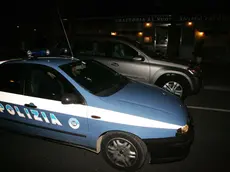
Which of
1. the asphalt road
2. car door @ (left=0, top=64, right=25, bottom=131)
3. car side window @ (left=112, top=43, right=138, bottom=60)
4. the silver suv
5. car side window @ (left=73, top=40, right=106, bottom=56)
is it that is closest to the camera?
the asphalt road

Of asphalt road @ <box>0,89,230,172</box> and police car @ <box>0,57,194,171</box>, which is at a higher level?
police car @ <box>0,57,194,171</box>

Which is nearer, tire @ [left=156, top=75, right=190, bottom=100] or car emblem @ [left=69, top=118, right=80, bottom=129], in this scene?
car emblem @ [left=69, top=118, right=80, bottom=129]

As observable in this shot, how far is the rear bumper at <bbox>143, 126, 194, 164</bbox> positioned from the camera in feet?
9.00

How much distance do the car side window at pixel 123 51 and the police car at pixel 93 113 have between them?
8.24ft

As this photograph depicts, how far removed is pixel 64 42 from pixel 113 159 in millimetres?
4512

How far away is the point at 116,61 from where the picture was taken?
237 inches

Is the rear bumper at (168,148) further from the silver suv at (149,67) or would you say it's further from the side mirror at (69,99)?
the silver suv at (149,67)

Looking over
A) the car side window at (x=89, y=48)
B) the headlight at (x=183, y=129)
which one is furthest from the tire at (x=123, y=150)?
the car side window at (x=89, y=48)

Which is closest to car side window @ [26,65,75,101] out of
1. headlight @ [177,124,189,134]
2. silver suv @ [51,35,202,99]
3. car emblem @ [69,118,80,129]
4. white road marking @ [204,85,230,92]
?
car emblem @ [69,118,80,129]

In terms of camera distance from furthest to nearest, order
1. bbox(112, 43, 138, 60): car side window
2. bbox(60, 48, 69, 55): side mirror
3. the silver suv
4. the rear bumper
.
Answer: bbox(60, 48, 69, 55): side mirror → bbox(112, 43, 138, 60): car side window → the silver suv → the rear bumper

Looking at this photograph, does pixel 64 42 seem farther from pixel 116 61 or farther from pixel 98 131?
pixel 98 131

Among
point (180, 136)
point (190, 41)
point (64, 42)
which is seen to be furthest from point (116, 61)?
point (190, 41)

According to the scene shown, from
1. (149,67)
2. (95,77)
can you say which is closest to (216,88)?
(149,67)

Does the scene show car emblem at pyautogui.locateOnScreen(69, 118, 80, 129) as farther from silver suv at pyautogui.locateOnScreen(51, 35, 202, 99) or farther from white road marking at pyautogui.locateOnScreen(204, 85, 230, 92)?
white road marking at pyautogui.locateOnScreen(204, 85, 230, 92)
